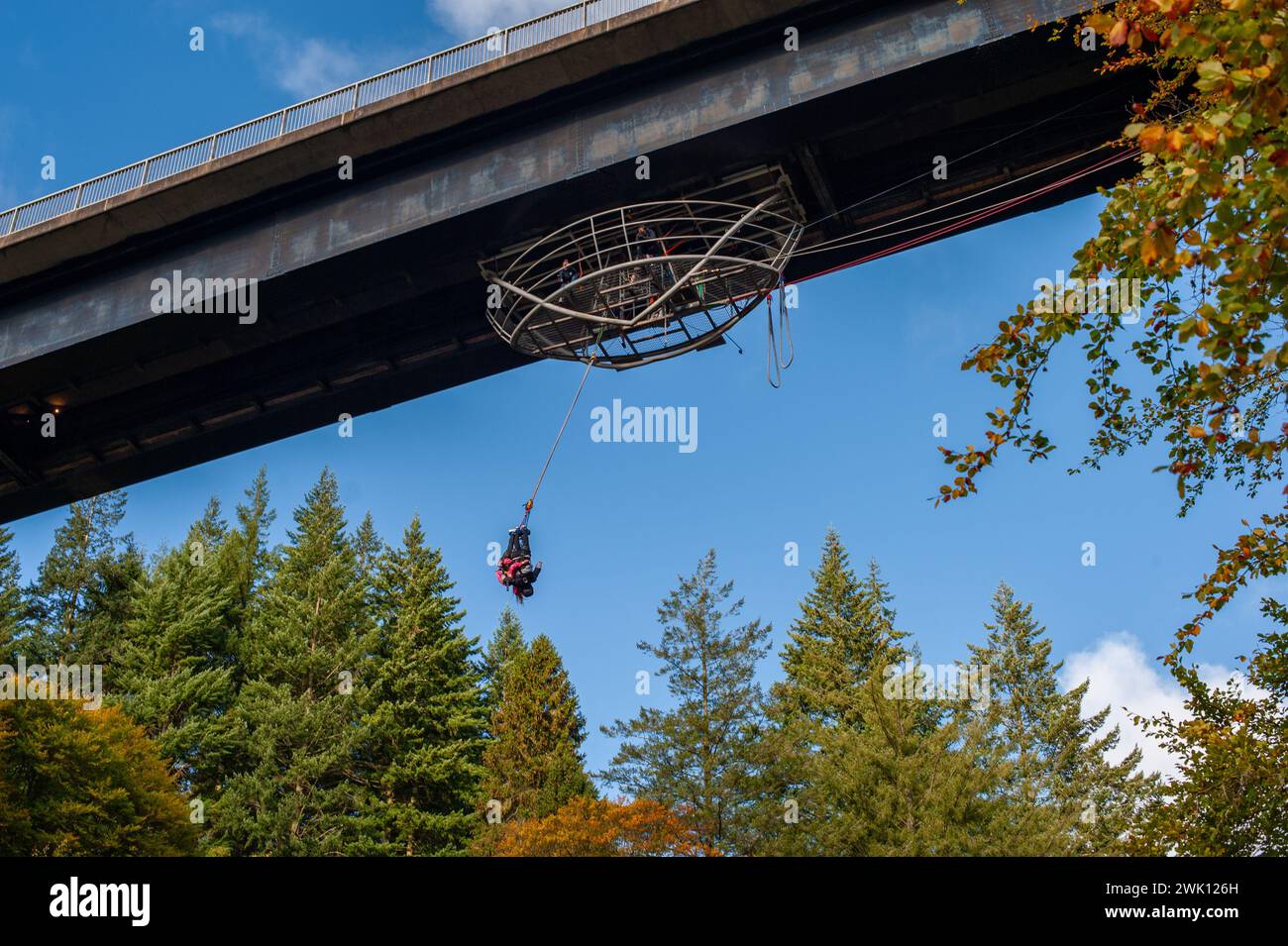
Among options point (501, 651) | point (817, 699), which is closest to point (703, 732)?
point (817, 699)

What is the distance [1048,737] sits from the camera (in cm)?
4806

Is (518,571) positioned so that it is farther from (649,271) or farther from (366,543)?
(366,543)

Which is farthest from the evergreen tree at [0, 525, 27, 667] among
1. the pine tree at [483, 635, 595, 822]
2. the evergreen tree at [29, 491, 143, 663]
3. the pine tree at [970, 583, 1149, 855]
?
the pine tree at [970, 583, 1149, 855]

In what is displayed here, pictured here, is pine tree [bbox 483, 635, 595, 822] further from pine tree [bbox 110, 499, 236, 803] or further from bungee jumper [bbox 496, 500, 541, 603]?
bungee jumper [bbox 496, 500, 541, 603]

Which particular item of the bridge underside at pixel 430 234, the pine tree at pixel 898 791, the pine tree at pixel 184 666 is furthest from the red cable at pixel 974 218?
the pine tree at pixel 184 666

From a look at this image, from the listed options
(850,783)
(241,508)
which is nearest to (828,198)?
(850,783)

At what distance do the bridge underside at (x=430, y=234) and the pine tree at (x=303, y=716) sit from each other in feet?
53.7

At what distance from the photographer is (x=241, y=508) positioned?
64.5 meters

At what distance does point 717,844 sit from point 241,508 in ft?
137

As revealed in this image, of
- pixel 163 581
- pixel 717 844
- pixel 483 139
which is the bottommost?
pixel 717 844

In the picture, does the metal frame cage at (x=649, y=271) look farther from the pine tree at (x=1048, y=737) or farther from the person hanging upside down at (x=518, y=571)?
the pine tree at (x=1048, y=737)

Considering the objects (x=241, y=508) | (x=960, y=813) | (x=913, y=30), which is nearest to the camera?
(x=913, y=30)

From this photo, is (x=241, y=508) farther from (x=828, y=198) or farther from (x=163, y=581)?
(x=828, y=198)

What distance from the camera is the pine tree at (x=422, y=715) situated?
3975cm
